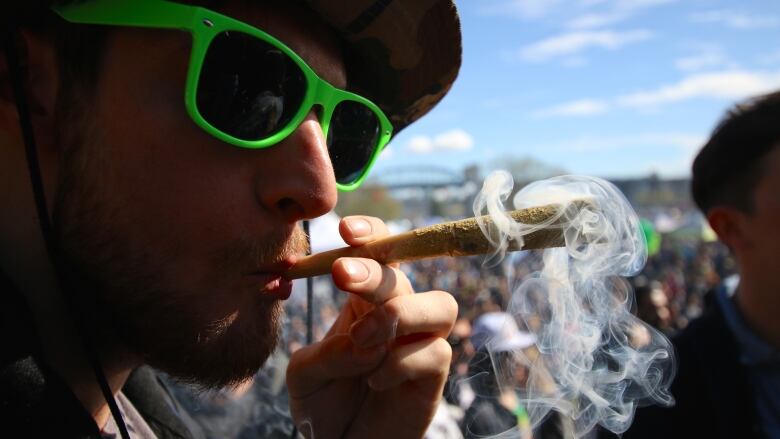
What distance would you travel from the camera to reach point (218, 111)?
1114mm

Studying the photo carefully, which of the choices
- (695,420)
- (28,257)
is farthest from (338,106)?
(695,420)

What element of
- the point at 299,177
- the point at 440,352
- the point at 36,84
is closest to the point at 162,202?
Result: the point at 299,177

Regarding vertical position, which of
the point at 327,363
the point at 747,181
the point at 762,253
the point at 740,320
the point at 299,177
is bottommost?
the point at 740,320

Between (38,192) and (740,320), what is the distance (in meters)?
2.56

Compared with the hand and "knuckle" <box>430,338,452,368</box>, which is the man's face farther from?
"knuckle" <box>430,338,452,368</box>

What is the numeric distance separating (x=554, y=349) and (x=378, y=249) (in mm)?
731

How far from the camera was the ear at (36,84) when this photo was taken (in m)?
1.16

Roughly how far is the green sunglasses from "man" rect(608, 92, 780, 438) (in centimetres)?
188

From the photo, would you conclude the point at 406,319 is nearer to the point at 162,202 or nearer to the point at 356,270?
the point at 356,270

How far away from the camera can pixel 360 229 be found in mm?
1288

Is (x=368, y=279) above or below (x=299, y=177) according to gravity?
below

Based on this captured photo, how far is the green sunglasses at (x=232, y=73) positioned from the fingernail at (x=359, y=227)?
26 cm

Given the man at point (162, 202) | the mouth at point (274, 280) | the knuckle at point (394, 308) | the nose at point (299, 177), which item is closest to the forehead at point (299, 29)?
the man at point (162, 202)

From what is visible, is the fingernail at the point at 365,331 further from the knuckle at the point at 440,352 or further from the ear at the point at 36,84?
the ear at the point at 36,84
